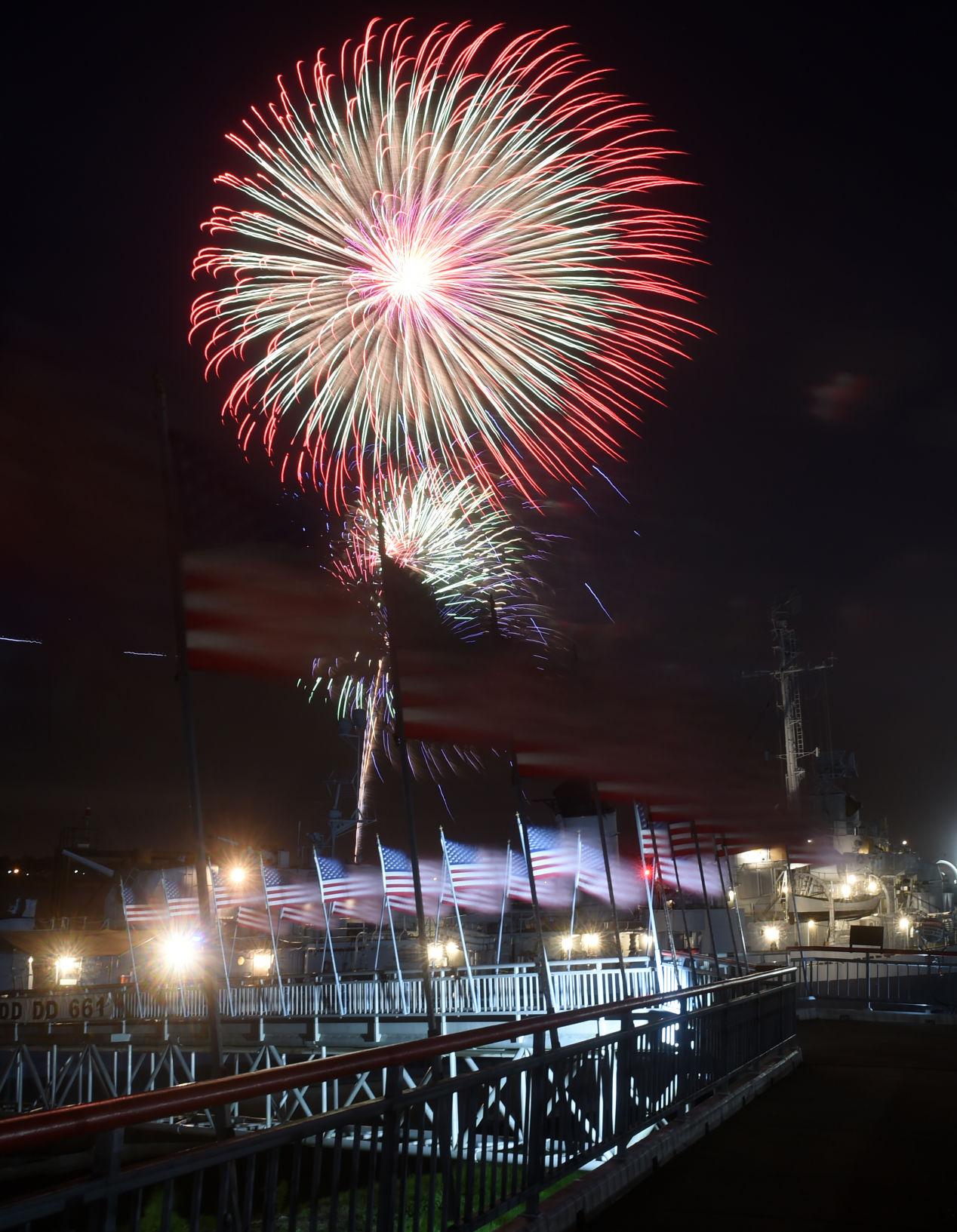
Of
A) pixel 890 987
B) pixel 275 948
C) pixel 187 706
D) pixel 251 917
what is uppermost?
pixel 187 706

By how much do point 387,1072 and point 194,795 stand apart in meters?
5.50

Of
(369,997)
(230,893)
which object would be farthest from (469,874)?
(230,893)

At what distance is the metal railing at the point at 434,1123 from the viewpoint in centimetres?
420

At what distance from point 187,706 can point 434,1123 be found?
20.0 feet

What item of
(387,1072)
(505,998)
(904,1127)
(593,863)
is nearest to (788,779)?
(593,863)

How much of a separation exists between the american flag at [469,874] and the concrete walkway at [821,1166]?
52.5 feet

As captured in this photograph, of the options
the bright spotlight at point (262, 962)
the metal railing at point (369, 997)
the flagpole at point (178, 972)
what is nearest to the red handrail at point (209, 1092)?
the metal railing at point (369, 997)

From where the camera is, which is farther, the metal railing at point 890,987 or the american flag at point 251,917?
the american flag at point 251,917

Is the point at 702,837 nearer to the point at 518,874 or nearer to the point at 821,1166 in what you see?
the point at 518,874

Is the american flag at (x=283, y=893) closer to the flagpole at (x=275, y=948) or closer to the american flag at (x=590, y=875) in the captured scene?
the flagpole at (x=275, y=948)

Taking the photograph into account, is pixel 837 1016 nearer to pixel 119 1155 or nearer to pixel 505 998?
pixel 505 998

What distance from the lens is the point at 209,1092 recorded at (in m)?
4.70

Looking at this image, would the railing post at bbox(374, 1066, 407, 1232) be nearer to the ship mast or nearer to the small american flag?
the small american flag

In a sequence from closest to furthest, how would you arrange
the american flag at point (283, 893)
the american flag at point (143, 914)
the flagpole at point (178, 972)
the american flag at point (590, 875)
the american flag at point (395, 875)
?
the american flag at point (590, 875) < the american flag at point (395, 875) < the american flag at point (283, 893) < the flagpole at point (178, 972) < the american flag at point (143, 914)
